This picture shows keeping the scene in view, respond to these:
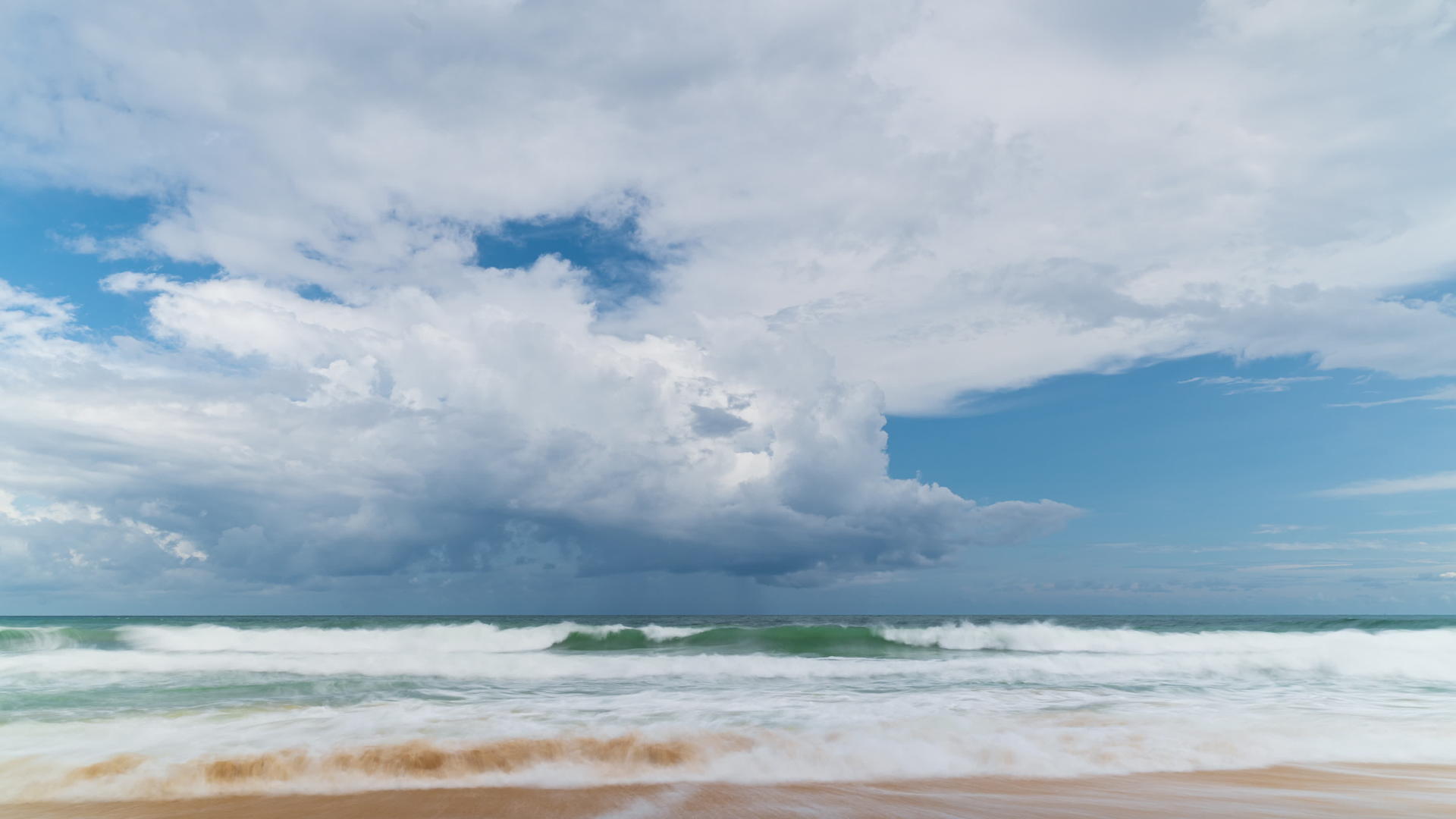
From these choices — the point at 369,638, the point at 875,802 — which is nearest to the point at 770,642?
the point at 369,638

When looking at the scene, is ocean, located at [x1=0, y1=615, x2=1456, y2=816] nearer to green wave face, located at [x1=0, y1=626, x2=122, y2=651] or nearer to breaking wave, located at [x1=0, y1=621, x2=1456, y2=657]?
breaking wave, located at [x1=0, y1=621, x2=1456, y2=657]

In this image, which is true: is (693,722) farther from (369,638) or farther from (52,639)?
(52,639)

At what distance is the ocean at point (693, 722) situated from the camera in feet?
21.2

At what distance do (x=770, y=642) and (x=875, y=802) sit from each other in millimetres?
23700

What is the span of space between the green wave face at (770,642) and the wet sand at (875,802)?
63.5 ft

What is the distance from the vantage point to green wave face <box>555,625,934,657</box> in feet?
87.7

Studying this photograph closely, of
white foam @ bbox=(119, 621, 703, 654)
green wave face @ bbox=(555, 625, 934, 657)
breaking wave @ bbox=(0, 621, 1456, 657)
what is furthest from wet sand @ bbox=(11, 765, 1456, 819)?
white foam @ bbox=(119, 621, 703, 654)

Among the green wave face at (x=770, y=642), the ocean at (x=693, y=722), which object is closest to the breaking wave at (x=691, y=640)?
the green wave face at (x=770, y=642)

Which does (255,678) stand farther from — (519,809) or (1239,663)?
(1239,663)

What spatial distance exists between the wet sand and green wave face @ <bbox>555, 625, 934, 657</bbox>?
1934 centimetres

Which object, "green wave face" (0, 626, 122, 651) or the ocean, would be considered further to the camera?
"green wave face" (0, 626, 122, 651)

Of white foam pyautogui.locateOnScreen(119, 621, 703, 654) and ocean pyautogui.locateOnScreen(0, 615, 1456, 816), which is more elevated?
ocean pyautogui.locateOnScreen(0, 615, 1456, 816)

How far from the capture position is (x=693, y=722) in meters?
9.04

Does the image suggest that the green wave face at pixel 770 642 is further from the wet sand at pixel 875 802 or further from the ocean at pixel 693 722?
the wet sand at pixel 875 802
